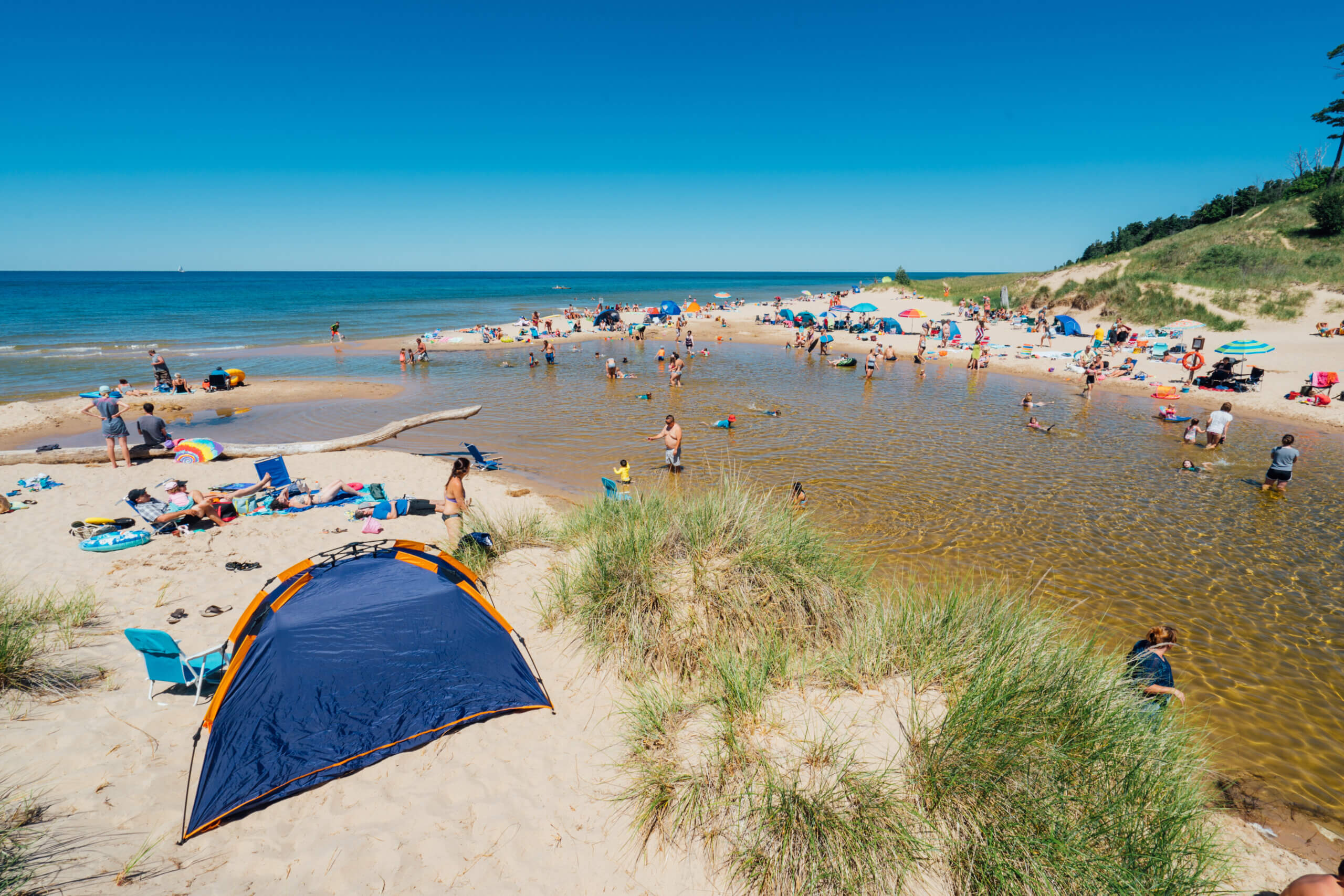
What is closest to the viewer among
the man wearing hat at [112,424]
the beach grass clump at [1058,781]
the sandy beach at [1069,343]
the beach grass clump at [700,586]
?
the beach grass clump at [1058,781]

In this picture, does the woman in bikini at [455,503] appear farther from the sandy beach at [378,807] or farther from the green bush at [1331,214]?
the green bush at [1331,214]

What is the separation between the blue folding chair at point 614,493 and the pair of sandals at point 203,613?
5064 millimetres

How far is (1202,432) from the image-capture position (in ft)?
56.1

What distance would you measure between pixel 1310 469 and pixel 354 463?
2404 cm

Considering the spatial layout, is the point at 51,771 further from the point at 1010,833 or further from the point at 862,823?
the point at 1010,833

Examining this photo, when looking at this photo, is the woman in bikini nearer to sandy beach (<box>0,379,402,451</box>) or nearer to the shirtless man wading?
the shirtless man wading

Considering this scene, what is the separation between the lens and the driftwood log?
12.7m

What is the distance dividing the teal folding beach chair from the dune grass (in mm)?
3594

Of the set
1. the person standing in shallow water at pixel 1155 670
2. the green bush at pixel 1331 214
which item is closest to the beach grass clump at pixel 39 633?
the person standing in shallow water at pixel 1155 670

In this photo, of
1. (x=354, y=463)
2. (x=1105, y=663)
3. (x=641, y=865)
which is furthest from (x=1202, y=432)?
(x=354, y=463)

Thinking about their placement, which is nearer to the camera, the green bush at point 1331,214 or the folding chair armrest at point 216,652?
the folding chair armrest at point 216,652

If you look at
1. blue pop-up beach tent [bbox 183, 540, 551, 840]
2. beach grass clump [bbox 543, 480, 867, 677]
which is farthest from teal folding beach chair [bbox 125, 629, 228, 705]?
beach grass clump [bbox 543, 480, 867, 677]

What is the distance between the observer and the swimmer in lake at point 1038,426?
17734 millimetres

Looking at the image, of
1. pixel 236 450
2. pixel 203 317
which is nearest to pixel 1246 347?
pixel 236 450
